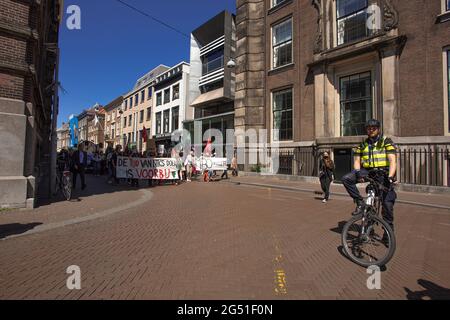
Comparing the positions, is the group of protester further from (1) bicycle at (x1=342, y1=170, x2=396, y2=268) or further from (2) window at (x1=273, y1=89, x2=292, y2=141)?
(1) bicycle at (x1=342, y1=170, x2=396, y2=268)

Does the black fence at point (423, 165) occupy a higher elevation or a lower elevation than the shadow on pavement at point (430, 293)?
higher

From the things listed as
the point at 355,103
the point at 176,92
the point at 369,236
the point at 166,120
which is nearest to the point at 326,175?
the point at 369,236

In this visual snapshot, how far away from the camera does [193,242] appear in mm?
4688

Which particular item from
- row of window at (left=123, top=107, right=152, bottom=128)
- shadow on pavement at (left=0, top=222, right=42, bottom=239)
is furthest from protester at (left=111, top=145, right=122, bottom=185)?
row of window at (left=123, top=107, right=152, bottom=128)

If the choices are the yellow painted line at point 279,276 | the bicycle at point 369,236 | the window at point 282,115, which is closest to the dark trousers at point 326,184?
the bicycle at point 369,236

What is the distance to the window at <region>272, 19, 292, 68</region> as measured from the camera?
63.6 feet

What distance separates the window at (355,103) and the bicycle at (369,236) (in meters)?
12.5

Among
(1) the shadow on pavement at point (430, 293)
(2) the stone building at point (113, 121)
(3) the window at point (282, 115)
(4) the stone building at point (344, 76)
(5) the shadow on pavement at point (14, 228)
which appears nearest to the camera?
(1) the shadow on pavement at point (430, 293)

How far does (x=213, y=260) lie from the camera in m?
3.87

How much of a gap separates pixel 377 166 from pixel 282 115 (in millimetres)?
15273

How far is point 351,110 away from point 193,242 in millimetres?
14326

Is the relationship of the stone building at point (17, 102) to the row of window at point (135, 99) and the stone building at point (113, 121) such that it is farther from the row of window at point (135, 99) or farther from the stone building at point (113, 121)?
the stone building at point (113, 121)

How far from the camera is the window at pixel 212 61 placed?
2849cm

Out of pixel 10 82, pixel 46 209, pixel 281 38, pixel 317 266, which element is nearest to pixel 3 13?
pixel 10 82
